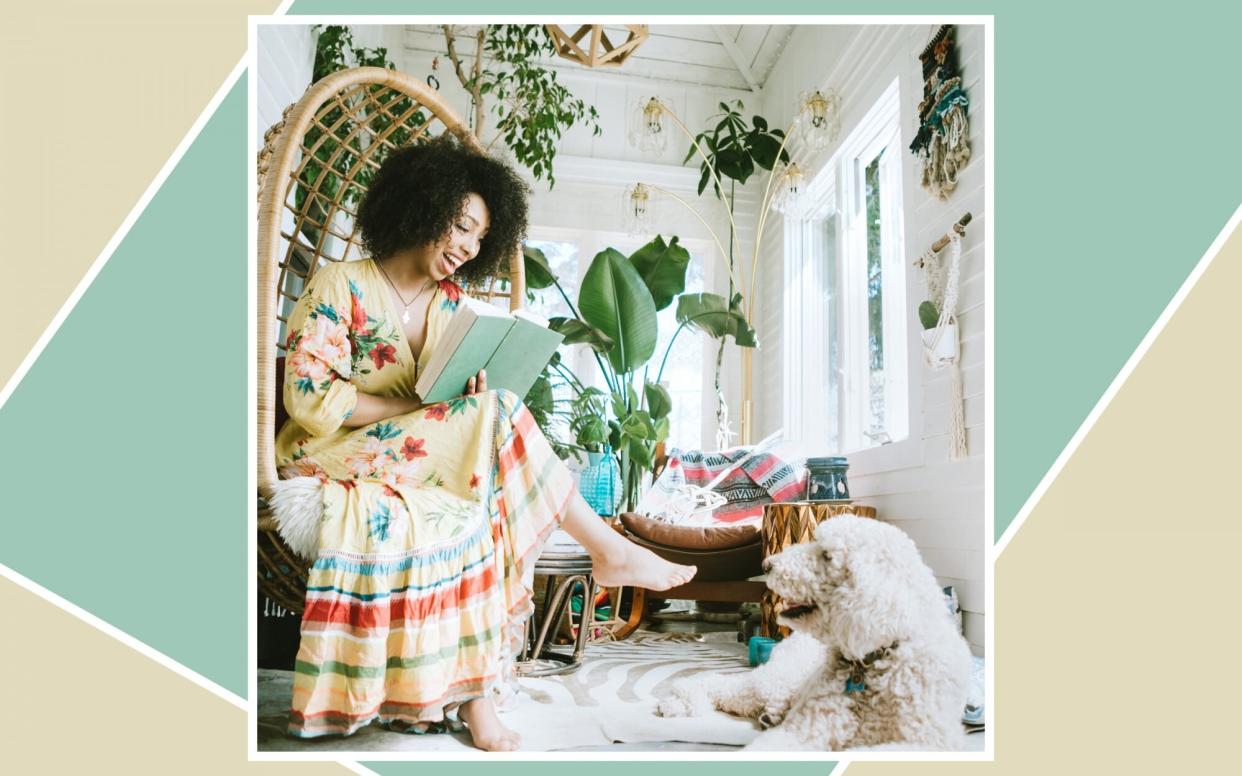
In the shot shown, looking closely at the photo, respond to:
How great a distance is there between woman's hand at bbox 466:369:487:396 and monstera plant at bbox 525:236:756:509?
160cm

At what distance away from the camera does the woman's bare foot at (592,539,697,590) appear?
5.42 ft

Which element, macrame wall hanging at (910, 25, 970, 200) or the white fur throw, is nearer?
the white fur throw

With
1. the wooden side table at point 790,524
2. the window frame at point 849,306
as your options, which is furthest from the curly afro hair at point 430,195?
the window frame at point 849,306

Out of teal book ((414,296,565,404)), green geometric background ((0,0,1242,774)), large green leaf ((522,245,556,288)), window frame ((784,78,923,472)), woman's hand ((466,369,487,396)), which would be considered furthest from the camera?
large green leaf ((522,245,556,288))

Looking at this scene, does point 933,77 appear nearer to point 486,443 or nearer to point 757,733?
point 486,443

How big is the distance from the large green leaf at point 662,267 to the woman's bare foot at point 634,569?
211cm

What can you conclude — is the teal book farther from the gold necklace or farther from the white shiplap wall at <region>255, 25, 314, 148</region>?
the white shiplap wall at <region>255, 25, 314, 148</region>

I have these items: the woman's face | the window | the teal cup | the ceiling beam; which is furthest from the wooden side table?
the ceiling beam
